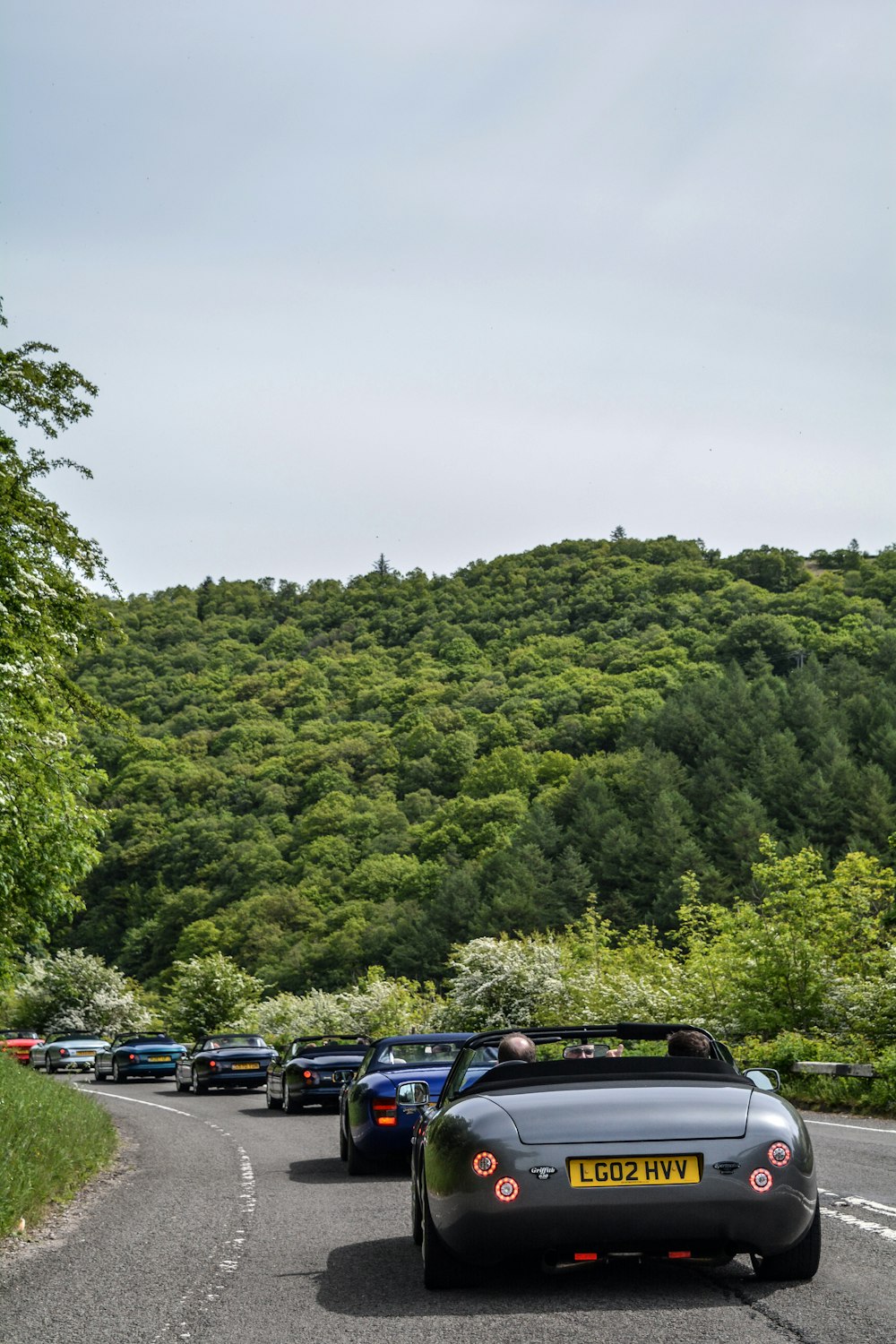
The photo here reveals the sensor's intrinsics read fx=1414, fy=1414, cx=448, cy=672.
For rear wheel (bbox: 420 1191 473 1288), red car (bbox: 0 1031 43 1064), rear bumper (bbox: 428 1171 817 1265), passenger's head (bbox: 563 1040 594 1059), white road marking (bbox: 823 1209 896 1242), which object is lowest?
red car (bbox: 0 1031 43 1064)

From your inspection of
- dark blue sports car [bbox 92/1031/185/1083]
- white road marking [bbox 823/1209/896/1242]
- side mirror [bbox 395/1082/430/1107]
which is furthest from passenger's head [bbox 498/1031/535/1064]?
dark blue sports car [bbox 92/1031/185/1083]

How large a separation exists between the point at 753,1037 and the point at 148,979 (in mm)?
85744

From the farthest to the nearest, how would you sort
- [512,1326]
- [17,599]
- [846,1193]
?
[17,599] → [846,1193] → [512,1326]

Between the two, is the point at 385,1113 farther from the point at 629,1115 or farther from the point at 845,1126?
the point at 629,1115

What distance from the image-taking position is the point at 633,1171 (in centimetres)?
596

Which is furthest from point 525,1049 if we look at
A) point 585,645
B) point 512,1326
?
point 585,645

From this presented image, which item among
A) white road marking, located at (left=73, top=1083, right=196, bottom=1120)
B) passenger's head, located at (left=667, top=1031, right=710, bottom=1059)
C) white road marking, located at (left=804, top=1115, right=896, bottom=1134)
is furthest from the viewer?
white road marking, located at (left=73, top=1083, right=196, bottom=1120)

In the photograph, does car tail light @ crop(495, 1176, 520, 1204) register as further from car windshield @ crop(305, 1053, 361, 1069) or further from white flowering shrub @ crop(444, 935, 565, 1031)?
white flowering shrub @ crop(444, 935, 565, 1031)

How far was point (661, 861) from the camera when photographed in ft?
296

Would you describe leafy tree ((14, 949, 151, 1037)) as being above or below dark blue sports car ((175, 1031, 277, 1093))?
below

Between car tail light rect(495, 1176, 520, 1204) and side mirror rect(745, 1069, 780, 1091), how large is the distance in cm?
131

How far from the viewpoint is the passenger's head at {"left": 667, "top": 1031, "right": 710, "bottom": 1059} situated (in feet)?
24.8

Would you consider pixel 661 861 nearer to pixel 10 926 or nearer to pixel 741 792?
pixel 741 792

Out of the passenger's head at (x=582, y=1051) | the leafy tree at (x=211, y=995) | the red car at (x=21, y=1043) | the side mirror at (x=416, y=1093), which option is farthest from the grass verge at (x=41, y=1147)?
the leafy tree at (x=211, y=995)
